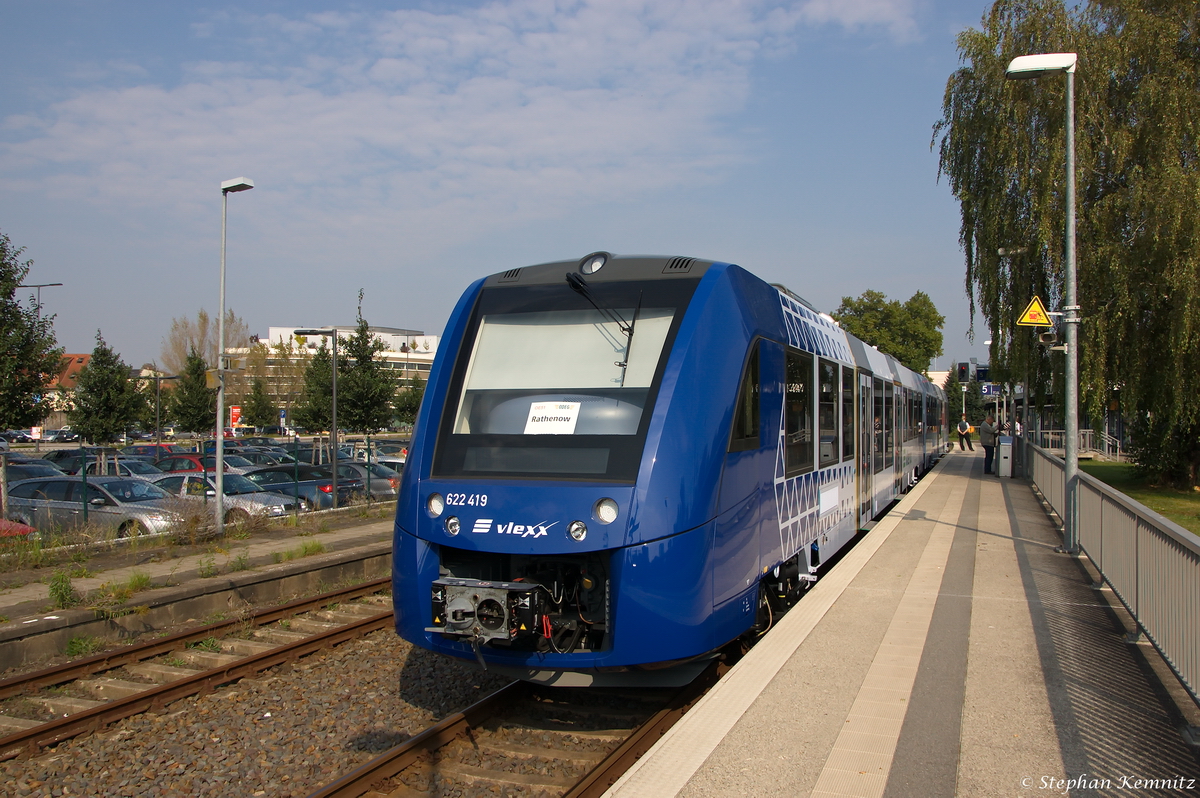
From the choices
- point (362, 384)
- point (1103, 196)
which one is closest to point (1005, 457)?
point (1103, 196)

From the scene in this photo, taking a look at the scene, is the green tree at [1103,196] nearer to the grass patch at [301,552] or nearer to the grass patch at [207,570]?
the grass patch at [301,552]

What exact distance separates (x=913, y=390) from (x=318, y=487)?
47.1ft

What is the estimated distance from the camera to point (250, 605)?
10.2m

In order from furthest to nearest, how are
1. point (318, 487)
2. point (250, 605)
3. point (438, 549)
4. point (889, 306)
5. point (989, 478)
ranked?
point (889, 306) < point (989, 478) < point (318, 487) < point (250, 605) < point (438, 549)

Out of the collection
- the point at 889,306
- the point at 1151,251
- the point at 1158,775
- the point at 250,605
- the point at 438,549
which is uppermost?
the point at 889,306

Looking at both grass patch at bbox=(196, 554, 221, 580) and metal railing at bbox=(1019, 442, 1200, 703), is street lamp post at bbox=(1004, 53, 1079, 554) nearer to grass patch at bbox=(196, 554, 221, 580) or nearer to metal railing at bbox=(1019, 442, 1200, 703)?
metal railing at bbox=(1019, 442, 1200, 703)

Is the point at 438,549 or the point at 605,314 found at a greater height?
the point at 605,314

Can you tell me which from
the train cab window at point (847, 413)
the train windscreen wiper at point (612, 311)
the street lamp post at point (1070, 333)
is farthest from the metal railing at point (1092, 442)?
the train windscreen wiper at point (612, 311)

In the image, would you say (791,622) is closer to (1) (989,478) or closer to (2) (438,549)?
(2) (438,549)

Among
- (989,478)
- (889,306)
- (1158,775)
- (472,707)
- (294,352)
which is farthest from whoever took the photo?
(294,352)

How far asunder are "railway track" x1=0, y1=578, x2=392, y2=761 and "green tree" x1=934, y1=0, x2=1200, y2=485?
1754 cm

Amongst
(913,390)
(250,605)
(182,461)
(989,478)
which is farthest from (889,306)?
(250,605)

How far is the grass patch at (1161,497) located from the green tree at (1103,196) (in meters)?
0.78

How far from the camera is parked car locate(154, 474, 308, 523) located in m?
16.4
